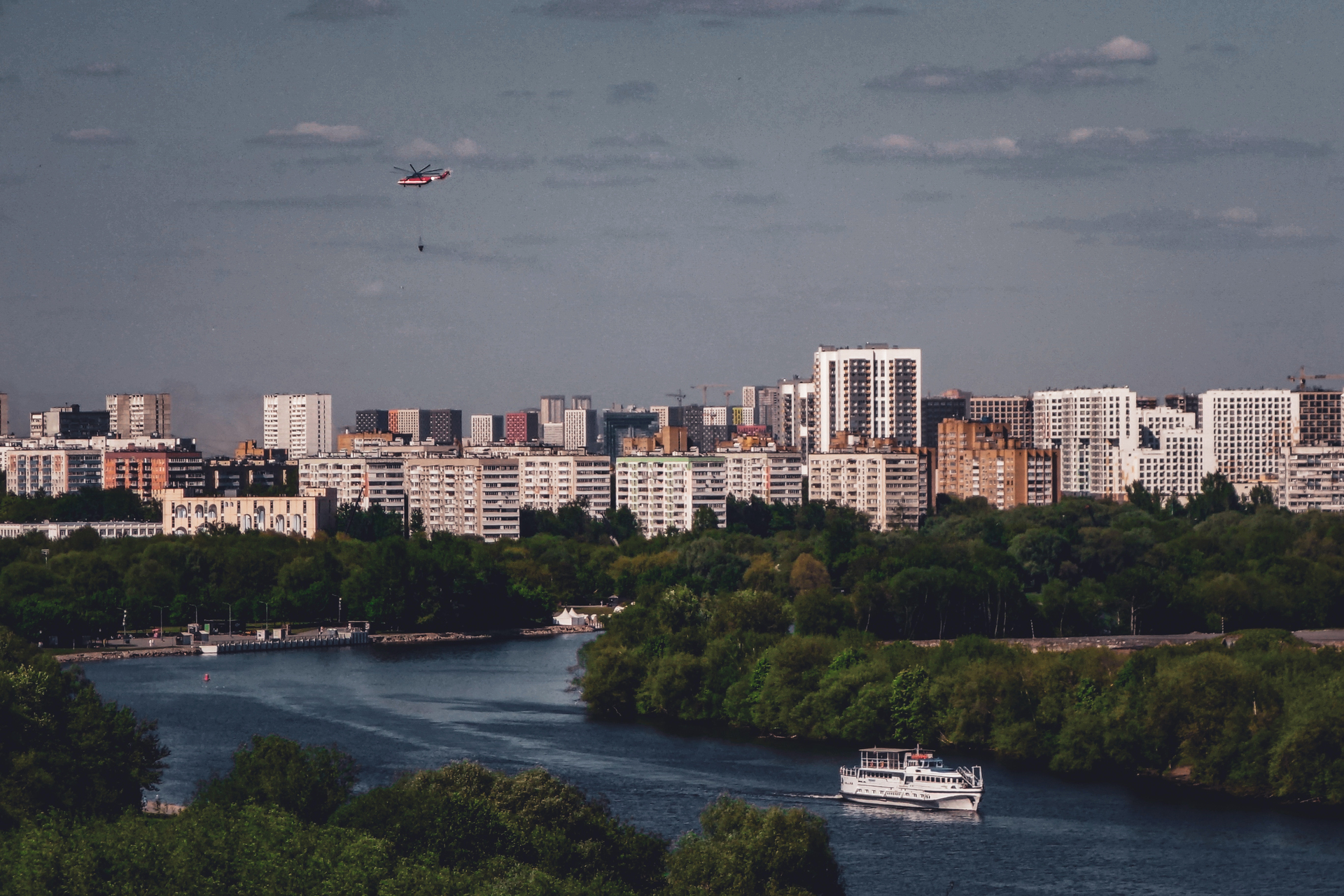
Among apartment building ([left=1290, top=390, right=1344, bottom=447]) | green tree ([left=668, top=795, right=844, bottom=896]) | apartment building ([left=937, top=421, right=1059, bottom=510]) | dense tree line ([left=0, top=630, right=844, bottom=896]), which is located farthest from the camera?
apartment building ([left=1290, top=390, right=1344, bottom=447])

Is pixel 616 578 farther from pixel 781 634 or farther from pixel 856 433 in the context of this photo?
pixel 856 433

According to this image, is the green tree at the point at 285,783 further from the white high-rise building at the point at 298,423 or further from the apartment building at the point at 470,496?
the white high-rise building at the point at 298,423

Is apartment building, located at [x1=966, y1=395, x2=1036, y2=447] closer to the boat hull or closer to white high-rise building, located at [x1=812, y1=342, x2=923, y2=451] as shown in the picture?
white high-rise building, located at [x1=812, y1=342, x2=923, y2=451]

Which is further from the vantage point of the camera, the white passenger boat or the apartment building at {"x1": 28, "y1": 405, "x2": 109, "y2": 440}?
the apartment building at {"x1": 28, "y1": 405, "x2": 109, "y2": 440}

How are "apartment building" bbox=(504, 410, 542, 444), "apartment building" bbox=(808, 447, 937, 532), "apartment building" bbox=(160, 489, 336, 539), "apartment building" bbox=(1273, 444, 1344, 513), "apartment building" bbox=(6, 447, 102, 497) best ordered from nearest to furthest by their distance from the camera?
"apartment building" bbox=(160, 489, 336, 539)
"apartment building" bbox=(808, 447, 937, 532)
"apartment building" bbox=(1273, 444, 1344, 513)
"apartment building" bbox=(6, 447, 102, 497)
"apartment building" bbox=(504, 410, 542, 444)

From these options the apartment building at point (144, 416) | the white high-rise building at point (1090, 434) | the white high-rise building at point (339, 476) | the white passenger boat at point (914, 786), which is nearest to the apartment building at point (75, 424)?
the apartment building at point (144, 416)

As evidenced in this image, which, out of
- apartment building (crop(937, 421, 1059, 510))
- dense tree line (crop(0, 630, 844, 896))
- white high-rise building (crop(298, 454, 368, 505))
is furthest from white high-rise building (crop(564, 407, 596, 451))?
dense tree line (crop(0, 630, 844, 896))

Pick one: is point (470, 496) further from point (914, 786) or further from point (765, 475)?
point (914, 786)

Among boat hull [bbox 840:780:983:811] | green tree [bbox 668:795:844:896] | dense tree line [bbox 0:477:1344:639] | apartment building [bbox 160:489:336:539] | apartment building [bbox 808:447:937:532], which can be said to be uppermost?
apartment building [bbox 808:447:937:532]
